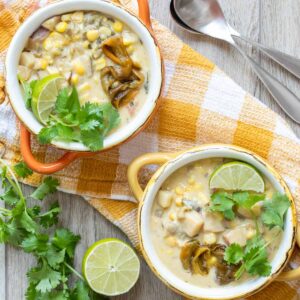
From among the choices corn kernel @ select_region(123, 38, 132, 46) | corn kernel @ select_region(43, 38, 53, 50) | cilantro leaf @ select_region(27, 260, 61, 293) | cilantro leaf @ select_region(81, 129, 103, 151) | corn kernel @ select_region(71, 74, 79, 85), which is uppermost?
corn kernel @ select_region(123, 38, 132, 46)

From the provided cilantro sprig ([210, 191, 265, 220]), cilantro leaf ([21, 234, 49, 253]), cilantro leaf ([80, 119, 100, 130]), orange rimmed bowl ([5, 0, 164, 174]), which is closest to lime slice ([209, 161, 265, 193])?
cilantro sprig ([210, 191, 265, 220])

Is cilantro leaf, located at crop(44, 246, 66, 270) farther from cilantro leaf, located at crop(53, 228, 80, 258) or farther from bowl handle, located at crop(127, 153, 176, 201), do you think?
bowl handle, located at crop(127, 153, 176, 201)

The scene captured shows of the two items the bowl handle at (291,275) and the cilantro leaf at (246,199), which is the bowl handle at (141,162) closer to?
the cilantro leaf at (246,199)

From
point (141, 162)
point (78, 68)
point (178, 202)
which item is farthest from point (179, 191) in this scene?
point (78, 68)

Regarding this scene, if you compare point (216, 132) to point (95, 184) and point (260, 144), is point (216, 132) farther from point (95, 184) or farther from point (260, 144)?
point (95, 184)

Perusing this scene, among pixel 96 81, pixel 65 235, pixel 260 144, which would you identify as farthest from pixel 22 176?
pixel 260 144
